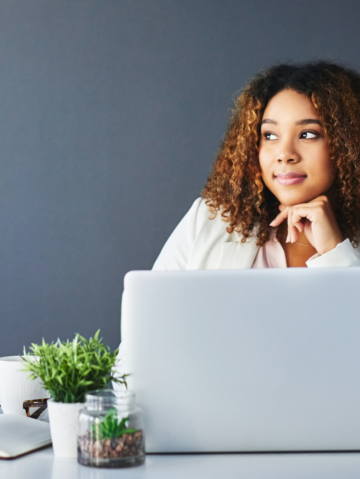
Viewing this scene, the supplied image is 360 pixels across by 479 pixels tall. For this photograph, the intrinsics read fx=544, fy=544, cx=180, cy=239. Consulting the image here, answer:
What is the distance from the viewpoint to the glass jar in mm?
629

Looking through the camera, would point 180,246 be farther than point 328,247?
Yes

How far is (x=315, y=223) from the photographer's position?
4.96 feet

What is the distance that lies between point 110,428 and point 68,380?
95mm

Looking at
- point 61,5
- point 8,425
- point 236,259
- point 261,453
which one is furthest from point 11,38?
point 261,453

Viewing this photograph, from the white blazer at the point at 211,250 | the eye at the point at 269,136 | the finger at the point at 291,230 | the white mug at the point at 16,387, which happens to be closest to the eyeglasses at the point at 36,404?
the white mug at the point at 16,387

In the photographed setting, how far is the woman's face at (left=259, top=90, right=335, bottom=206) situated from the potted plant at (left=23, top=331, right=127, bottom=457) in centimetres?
99

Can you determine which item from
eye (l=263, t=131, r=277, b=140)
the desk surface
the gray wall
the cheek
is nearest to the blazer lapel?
the cheek

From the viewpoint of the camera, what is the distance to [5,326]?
9.06 ft

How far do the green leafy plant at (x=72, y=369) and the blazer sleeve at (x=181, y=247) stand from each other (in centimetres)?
100

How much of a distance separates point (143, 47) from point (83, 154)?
24.5 inches

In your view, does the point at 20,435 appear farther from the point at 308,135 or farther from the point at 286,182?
the point at 308,135

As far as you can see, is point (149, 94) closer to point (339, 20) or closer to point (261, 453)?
point (339, 20)

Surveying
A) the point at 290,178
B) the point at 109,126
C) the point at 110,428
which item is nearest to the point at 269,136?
the point at 290,178

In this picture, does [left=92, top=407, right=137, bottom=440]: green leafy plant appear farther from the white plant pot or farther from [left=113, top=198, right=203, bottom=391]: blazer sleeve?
[left=113, top=198, right=203, bottom=391]: blazer sleeve
